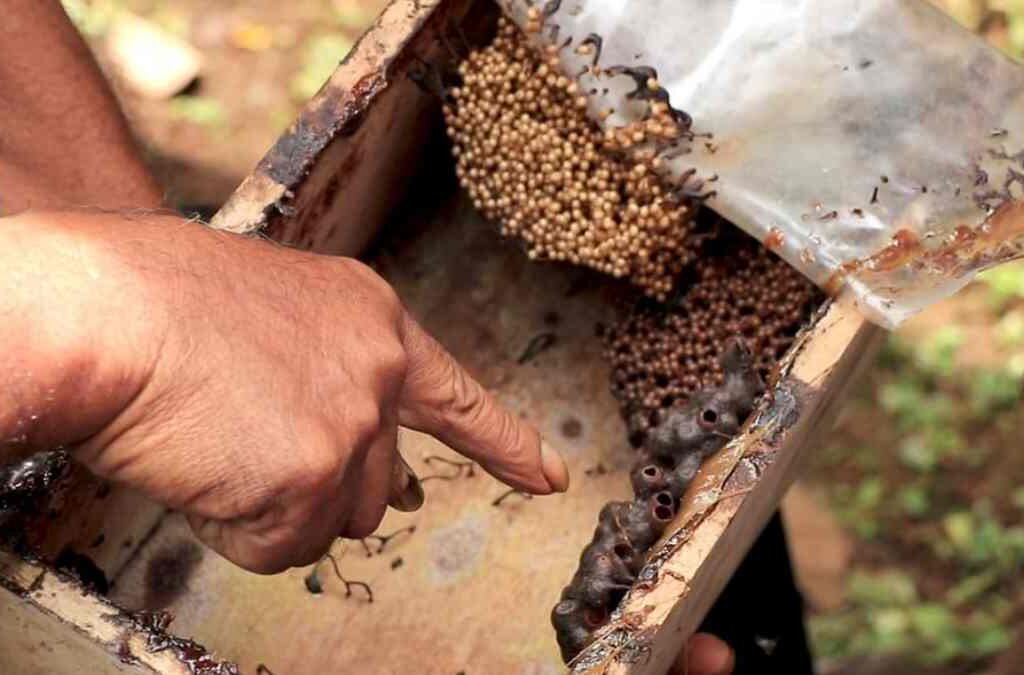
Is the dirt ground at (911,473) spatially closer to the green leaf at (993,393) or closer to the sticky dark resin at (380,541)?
the green leaf at (993,393)

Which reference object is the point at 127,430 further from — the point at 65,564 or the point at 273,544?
the point at 65,564

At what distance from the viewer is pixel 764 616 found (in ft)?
5.84

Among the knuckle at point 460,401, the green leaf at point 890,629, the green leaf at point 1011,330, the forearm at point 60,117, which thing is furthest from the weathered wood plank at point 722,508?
the green leaf at point 1011,330

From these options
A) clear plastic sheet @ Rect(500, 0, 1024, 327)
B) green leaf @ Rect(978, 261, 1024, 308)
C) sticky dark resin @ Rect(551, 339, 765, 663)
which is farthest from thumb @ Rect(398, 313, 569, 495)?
green leaf @ Rect(978, 261, 1024, 308)

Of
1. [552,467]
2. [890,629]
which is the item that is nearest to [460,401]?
[552,467]

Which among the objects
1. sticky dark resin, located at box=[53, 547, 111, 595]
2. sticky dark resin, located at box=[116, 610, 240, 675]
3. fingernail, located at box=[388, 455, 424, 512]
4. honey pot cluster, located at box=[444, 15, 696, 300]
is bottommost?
sticky dark resin, located at box=[53, 547, 111, 595]

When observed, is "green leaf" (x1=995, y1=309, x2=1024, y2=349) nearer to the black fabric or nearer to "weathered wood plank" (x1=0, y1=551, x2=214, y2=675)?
the black fabric

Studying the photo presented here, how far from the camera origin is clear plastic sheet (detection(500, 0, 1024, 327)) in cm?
148

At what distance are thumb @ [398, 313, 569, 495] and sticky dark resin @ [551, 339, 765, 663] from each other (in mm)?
129

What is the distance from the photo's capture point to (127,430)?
109 centimetres

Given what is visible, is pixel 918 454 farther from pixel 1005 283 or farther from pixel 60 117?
pixel 60 117

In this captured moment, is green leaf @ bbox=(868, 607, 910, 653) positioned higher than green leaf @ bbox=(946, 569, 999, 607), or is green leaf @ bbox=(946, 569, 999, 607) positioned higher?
green leaf @ bbox=(946, 569, 999, 607)

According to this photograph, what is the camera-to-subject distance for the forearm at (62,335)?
101 cm

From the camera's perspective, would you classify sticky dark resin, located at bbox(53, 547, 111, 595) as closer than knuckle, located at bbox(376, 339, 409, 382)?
No
